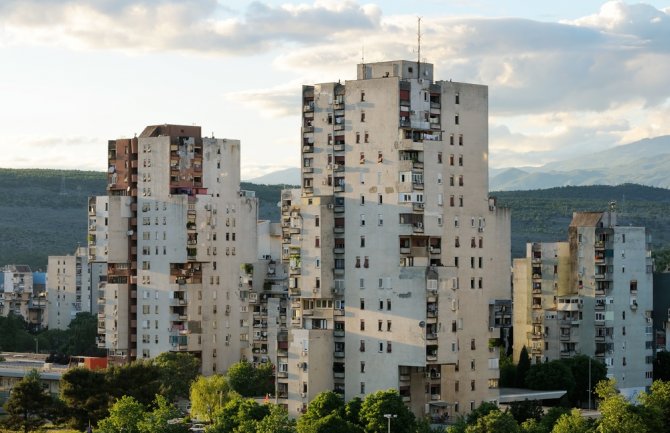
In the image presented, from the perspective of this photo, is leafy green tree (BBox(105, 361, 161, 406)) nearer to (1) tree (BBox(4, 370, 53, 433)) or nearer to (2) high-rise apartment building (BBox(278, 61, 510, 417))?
(1) tree (BBox(4, 370, 53, 433))

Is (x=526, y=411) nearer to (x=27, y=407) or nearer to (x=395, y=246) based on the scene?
(x=395, y=246)

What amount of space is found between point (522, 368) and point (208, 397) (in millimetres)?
31533

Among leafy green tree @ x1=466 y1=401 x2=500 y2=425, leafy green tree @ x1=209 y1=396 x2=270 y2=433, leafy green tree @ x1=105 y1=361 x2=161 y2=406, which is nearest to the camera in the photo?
leafy green tree @ x1=466 y1=401 x2=500 y2=425

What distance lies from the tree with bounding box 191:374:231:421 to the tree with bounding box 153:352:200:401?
975 centimetres

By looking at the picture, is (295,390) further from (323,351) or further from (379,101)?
(379,101)

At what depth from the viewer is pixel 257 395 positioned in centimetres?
14112

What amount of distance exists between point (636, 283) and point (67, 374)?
5491cm

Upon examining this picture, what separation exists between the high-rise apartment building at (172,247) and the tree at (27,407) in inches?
1158

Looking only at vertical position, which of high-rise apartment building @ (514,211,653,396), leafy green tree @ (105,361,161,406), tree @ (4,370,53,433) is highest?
high-rise apartment building @ (514,211,653,396)

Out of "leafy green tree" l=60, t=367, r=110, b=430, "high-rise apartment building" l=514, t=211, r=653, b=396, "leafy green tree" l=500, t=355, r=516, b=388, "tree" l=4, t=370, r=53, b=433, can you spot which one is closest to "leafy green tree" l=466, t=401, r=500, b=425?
"leafy green tree" l=60, t=367, r=110, b=430

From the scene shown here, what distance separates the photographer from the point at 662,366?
151500 millimetres

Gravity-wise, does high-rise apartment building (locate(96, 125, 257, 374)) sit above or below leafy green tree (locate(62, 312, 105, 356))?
above

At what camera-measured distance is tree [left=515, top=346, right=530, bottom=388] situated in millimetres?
144125

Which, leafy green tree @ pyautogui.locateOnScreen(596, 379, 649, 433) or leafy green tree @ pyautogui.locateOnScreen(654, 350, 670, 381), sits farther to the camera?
leafy green tree @ pyautogui.locateOnScreen(654, 350, 670, 381)
